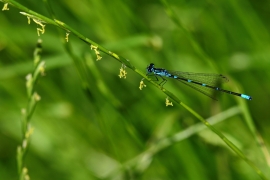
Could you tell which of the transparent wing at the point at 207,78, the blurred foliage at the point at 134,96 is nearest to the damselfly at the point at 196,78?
the transparent wing at the point at 207,78

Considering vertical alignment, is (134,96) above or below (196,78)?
above

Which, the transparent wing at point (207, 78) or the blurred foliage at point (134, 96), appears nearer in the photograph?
the transparent wing at point (207, 78)

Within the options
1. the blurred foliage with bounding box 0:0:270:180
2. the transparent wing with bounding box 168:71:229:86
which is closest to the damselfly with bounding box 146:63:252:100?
the transparent wing with bounding box 168:71:229:86

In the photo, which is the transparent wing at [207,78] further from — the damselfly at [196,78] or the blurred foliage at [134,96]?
the blurred foliage at [134,96]

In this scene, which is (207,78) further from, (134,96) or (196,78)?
(134,96)

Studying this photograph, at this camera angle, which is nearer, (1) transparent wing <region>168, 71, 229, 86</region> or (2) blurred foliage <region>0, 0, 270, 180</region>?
(1) transparent wing <region>168, 71, 229, 86</region>

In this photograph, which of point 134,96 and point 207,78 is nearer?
point 207,78

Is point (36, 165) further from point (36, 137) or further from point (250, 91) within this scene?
point (250, 91)

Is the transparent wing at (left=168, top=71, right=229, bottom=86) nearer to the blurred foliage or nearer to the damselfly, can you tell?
the damselfly

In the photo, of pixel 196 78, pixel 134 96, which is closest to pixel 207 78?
pixel 196 78
